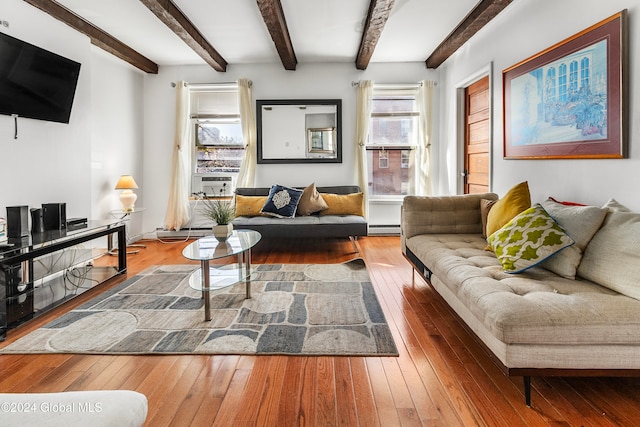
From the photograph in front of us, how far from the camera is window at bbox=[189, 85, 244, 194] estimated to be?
573 centimetres

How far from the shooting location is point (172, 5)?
142 inches

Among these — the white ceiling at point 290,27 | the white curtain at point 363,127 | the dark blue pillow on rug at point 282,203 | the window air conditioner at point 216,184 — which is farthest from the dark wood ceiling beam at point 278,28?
the window air conditioner at point 216,184

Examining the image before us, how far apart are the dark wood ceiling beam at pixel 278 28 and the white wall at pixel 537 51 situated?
2109 mm

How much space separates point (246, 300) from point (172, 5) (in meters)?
2.78

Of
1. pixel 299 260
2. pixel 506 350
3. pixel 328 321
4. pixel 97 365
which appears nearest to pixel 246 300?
pixel 328 321

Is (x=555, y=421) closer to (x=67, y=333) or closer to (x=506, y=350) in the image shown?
(x=506, y=350)

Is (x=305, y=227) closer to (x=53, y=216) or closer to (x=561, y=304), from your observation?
(x=53, y=216)

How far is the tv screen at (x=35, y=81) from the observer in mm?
2980

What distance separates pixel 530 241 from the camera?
2.15m

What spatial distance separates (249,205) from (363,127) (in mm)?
1970

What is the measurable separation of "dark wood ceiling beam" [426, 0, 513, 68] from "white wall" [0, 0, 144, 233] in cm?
391

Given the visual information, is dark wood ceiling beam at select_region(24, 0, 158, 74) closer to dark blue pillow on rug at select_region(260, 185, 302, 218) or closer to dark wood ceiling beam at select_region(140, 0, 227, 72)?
dark wood ceiling beam at select_region(140, 0, 227, 72)

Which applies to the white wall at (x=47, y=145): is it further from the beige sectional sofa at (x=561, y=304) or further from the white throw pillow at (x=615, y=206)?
the white throw pillow at (x=615, y=206)

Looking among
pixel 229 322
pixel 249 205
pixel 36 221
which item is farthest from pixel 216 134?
pixel 229 322
